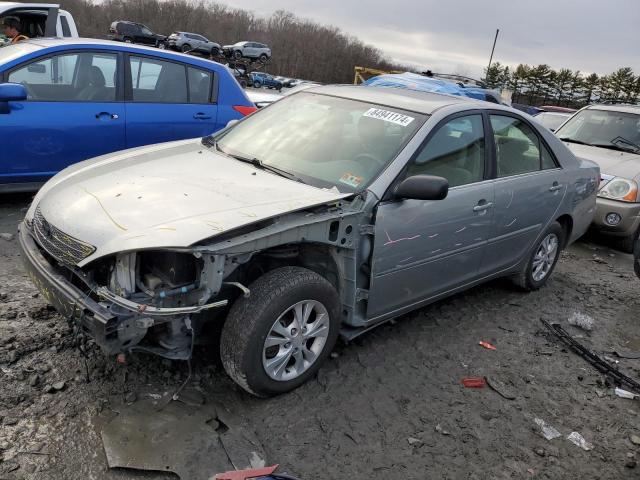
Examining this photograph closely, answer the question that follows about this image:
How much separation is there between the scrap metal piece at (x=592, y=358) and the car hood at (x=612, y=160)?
2928mm

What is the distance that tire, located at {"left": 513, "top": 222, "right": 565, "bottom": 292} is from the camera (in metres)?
4.60

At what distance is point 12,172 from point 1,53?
1180 millimetres

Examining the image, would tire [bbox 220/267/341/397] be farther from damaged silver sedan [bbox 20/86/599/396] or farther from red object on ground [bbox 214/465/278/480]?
red object on ground [bbox 214/465/278/480]

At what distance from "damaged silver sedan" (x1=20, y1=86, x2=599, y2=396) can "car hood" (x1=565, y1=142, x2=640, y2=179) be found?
3038 millimetres

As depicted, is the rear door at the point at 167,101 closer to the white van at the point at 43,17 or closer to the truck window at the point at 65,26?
the white van at the point at 43,17

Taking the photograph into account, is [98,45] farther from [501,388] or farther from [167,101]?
[501,388]

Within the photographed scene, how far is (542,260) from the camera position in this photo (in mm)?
4797

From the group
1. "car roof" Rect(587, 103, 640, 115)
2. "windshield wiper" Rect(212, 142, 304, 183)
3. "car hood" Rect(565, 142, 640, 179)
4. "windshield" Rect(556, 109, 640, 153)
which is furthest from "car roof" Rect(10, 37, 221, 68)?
"car roof" Rect(587, 103, 640, 115)

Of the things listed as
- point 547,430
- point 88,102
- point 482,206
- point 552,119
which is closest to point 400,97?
point 482,206

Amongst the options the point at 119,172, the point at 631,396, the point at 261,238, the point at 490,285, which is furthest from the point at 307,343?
the point at 490,285

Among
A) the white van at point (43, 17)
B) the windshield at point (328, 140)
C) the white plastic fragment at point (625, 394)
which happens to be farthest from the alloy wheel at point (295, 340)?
the white van at point (43, 17)

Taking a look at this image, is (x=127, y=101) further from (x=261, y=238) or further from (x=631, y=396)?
(x=631, y=396)

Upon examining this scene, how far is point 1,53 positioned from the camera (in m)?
4.94

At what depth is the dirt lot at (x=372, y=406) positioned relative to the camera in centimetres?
247
